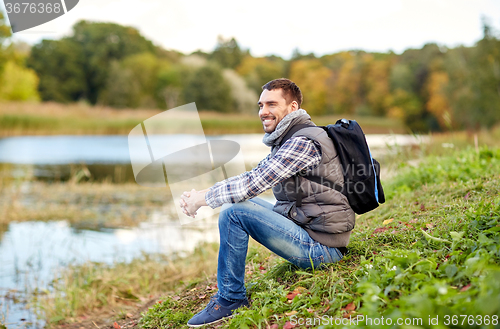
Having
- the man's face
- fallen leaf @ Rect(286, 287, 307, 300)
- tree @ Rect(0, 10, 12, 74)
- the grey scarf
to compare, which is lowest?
fallen leaf @ Rect(286, 287, 307, 300)

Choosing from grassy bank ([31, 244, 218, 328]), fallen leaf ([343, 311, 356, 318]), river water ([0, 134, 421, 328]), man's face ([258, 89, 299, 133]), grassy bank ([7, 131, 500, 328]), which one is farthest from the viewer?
river water ([0, 134, 421, 328])

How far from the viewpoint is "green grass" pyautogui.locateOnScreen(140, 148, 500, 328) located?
1.56 metres

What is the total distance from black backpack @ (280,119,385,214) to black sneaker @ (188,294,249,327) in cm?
80

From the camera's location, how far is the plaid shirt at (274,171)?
7.75ft

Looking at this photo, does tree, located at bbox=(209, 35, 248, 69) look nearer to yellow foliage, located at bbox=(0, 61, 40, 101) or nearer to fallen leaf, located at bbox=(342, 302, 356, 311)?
yellow foliage, located at bbox=(0, 61, 40, 101)

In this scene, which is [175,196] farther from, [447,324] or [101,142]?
[101,142]

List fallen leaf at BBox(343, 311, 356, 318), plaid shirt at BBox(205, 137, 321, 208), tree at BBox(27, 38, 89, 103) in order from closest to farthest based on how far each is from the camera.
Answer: fallen leaf at BBox(343, 311, 356, 318) → plaid shirt at BBox(205, 137, 321, 208) → tree at BBox(27, 38, 89, 103)

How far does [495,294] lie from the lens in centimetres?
146

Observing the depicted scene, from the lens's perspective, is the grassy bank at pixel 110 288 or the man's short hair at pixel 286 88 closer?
the man's short hair at pixel 286 88

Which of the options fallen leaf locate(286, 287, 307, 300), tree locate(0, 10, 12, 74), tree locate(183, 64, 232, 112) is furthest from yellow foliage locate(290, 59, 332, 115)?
fallen leaf locate(286, 287, 307, 300)

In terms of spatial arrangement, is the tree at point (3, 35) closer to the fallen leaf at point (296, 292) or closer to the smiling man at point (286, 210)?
the smiling man at point (286, 210)

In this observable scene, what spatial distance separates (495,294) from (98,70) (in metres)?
52.7

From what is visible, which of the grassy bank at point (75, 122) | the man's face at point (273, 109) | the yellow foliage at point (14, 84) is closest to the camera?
the man's face at point (273, 109)

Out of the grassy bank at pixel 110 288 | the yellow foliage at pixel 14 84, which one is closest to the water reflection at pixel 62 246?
the grassy bank at pixel 110 288
